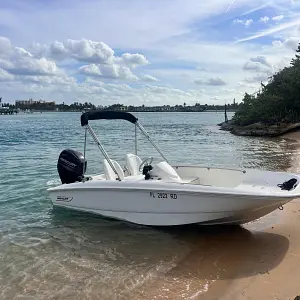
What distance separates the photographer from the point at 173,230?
7836mm

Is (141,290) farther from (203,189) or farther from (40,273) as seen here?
(203,189)

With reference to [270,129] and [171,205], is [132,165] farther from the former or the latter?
[270,129]

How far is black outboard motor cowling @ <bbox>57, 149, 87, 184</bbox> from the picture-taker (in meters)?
9.19

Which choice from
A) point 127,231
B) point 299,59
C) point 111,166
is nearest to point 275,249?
point 127,231

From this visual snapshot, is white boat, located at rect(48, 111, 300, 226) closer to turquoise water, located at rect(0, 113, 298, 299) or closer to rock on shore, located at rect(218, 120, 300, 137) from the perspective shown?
turquoise water, located at rect(0, 113, 298, 299)

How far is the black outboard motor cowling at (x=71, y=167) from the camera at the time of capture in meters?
9.19

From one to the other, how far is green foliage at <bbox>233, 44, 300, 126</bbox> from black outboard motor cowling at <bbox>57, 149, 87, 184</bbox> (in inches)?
1322

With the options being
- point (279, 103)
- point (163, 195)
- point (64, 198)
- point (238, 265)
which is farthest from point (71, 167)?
point (279, 103)

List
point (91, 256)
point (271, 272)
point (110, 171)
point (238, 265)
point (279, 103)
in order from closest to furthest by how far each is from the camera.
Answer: point (271, 272) < point (238, 265) < point (91, 256) < point (110, 171) < point (279, 103)

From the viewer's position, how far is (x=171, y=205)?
24.5 ft

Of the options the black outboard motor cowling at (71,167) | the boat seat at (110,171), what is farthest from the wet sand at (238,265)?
the black outboard motor cowling at (71,167)

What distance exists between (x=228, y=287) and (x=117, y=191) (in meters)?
3.24

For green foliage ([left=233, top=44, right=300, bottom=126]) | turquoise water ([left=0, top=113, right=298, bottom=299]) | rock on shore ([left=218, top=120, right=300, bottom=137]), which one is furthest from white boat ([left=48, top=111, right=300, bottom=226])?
green foliage ([left=233, top=44, right=300, bottom=126])

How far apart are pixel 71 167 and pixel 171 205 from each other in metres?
2.91
